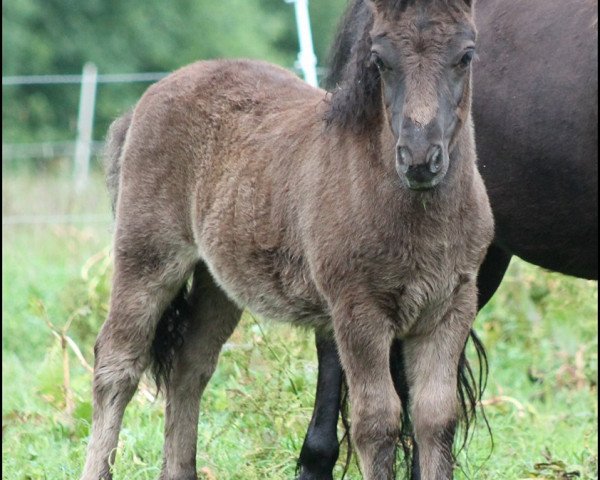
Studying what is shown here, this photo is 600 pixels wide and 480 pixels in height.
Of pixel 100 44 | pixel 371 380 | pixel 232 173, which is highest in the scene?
pixel 232 173

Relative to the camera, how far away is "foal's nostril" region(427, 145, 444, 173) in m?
3.33

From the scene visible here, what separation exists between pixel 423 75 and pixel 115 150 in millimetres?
2114

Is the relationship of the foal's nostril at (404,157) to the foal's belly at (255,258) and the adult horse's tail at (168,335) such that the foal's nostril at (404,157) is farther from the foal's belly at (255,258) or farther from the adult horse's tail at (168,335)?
the adult horse's tail at (168,335)

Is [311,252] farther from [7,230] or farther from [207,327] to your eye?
[7,230]

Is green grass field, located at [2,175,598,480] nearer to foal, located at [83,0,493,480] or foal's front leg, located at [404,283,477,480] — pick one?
foal, located at [83,0,493,480]

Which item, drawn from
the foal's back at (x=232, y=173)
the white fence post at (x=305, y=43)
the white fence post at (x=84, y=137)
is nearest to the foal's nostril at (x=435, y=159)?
the foal's back at (x=232, y=173)

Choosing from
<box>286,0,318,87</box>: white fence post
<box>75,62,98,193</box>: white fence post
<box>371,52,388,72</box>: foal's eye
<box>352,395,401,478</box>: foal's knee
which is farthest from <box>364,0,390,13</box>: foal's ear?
<box>75,62,98,193</box>: white fence post

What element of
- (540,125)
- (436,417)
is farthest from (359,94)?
(436,417)

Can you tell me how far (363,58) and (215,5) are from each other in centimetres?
2418

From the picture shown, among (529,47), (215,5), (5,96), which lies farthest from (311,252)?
(215,5)

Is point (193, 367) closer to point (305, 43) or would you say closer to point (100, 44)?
point (305, 43)

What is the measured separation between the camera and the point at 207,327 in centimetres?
491

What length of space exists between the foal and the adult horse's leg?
496 millimetres

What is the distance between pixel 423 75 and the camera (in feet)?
11.2
